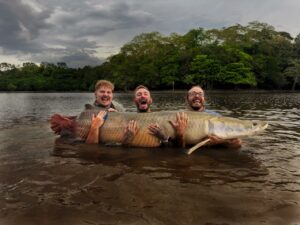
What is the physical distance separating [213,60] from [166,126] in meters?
63.4

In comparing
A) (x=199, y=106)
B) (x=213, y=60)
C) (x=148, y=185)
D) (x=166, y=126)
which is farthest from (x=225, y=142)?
(x=213, y=60)

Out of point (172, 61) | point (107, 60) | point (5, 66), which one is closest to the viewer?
point (172, 61)

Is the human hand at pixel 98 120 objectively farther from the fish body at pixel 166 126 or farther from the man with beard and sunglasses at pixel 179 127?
the man with beard and sunglasses at pixel 179 127

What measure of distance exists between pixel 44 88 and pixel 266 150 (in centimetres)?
11176

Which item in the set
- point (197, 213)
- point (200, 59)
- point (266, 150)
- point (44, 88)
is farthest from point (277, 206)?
point (44, 88)

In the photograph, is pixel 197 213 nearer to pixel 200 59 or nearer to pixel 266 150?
pixel 266 150

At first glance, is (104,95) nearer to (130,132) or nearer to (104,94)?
(104,94)

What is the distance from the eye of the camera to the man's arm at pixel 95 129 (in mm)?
6891

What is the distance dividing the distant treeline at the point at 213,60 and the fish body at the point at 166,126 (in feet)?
198

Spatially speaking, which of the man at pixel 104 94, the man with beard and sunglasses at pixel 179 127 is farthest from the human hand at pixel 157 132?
the man at pixel 104 94

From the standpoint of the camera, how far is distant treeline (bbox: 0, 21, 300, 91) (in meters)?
66.4

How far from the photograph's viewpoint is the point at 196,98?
7594 millimetres

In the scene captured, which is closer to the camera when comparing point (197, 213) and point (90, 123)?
point (197, 213)

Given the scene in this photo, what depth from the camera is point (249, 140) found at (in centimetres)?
838
